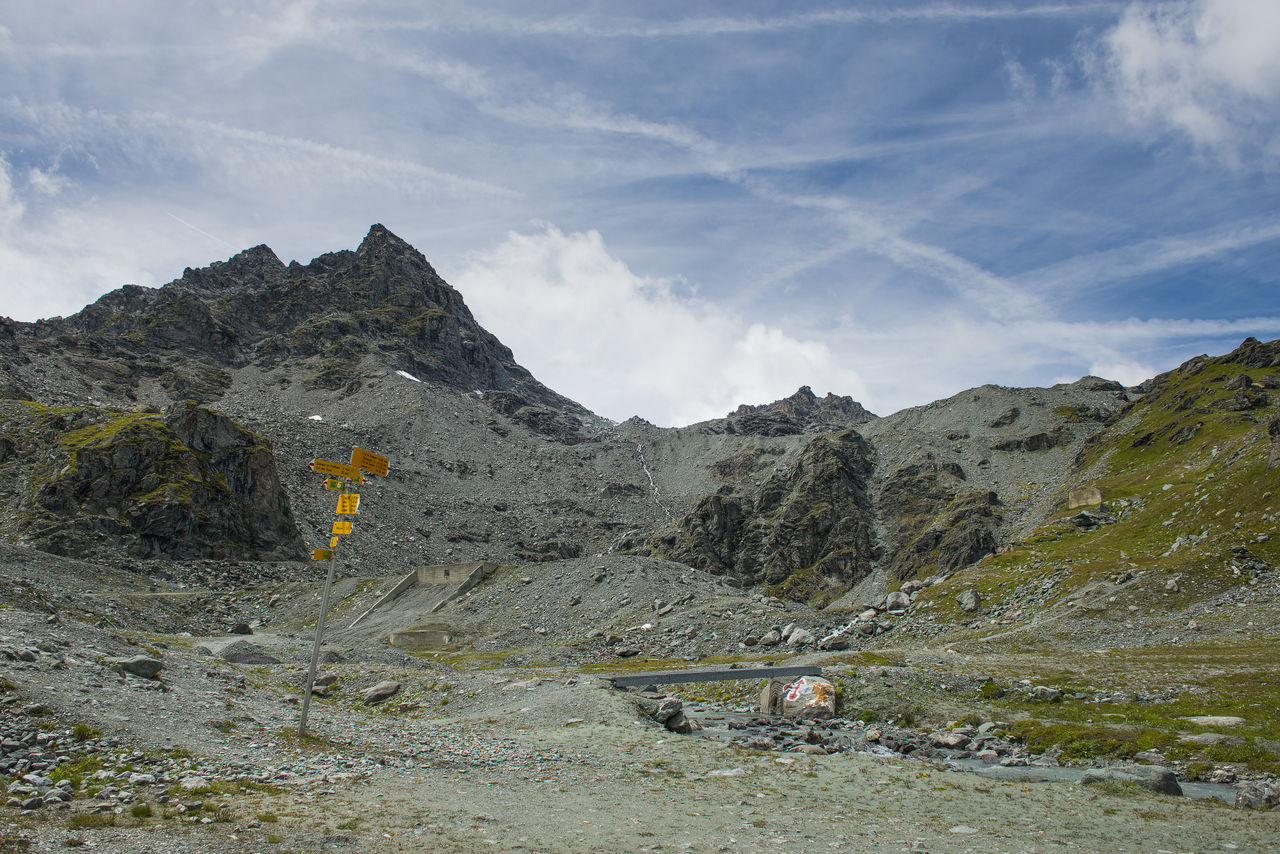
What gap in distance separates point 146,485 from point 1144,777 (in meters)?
116

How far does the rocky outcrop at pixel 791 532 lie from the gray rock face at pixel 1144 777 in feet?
388

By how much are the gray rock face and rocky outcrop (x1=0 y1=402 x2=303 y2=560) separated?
102 meters

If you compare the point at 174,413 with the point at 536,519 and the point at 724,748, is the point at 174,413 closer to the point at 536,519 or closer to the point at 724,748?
the point at 536,519

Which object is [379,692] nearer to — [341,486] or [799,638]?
[341,486]

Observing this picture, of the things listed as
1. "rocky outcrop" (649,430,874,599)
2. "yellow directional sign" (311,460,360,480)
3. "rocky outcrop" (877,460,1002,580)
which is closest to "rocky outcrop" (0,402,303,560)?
"rocky outcrop" (649,430,874,599)

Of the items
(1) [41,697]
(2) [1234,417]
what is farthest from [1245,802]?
(2) [1234,417]

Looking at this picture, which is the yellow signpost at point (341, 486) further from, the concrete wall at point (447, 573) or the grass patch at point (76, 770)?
the concrete wall at point (447, 573)

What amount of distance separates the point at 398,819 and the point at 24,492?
4181 inches

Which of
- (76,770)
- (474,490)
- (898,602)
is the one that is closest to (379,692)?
(76,770)

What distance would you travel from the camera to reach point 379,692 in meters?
36.4

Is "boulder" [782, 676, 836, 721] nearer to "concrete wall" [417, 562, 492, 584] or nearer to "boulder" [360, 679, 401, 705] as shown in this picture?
"boulder" [360, 679, 401, 705]

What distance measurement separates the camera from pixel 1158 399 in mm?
152000

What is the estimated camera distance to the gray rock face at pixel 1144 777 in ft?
61.3

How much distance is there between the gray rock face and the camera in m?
18.7
